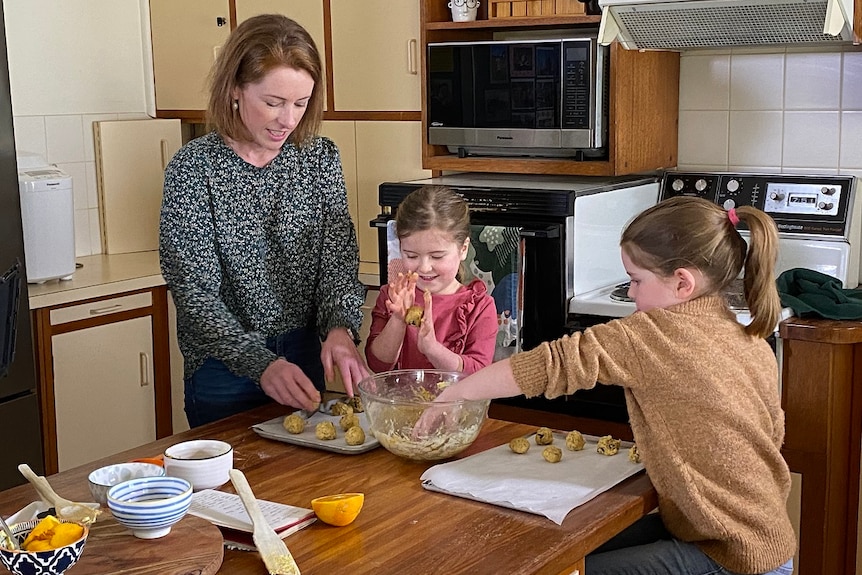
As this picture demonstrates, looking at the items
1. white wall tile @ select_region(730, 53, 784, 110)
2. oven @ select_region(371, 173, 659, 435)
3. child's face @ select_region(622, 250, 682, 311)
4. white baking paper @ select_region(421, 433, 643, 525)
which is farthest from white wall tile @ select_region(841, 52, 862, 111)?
white baking paper @ select_region(421, 433, 643, 525)

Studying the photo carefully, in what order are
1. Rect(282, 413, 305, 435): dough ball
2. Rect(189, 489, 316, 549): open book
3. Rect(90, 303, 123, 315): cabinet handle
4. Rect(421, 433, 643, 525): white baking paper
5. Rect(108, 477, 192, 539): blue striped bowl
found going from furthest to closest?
Rect(90, 303, 123, 315): cabinet handle
Rect(282, 413, 305, 435): dough ball
Rect(421, 433, 643, 525): white baking paper
Rect(189, 489, 316, 549): open book
Rect(108, 477, 192, 539): blue striped bowl

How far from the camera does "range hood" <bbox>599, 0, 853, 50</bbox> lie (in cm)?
251

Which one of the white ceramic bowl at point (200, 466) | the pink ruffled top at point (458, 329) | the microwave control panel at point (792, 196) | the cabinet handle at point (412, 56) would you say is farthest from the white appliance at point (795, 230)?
the white ceramic bowl at point (200, 466)

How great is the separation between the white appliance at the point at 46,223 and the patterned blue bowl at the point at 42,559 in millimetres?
2262

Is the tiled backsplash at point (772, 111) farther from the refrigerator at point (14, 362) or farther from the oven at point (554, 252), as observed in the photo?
the refrigerator at point (14, 362)

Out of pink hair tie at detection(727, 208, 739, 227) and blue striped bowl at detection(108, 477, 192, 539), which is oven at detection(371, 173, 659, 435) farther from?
blue striped bowl at detection(108, 477, 192, 539)

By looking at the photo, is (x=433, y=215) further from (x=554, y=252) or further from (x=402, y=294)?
(x=554, y=252)

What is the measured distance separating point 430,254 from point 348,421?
410mm

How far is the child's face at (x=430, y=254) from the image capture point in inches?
82.0

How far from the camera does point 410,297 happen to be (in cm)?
192

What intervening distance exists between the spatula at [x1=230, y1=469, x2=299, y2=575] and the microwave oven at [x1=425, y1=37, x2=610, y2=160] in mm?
1801

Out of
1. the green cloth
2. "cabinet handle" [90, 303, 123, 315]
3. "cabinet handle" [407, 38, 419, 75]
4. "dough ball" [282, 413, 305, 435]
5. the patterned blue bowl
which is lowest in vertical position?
"cabinet handle" [90, 303, 123, 315]

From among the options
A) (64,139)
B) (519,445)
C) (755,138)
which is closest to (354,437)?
(519,445)

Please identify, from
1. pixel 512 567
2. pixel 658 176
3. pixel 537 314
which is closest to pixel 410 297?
pixel 512 567
